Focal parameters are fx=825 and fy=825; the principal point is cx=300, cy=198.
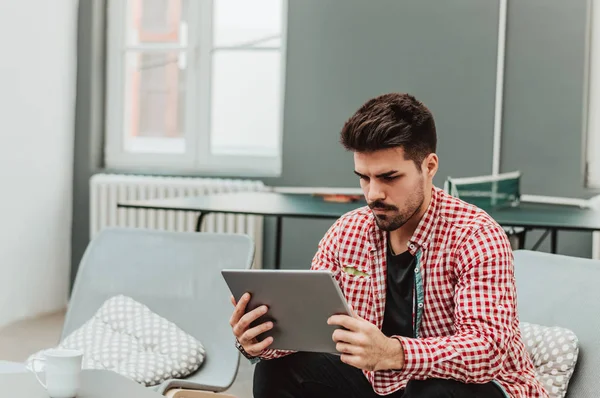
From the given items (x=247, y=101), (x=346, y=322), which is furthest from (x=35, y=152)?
(x=346, y=322)

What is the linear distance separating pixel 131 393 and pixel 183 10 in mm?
4318

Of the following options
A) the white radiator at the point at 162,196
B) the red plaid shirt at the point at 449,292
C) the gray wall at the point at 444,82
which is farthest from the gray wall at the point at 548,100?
the red plaid shirt at the point at 449,292

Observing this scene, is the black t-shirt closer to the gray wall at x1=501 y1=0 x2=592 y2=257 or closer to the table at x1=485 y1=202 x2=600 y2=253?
the table at x1=485 y1=202 x2=600 y2=253

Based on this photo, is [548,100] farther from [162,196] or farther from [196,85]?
[162,196]

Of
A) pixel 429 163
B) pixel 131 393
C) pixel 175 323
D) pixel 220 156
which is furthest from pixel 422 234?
pixel 220 156

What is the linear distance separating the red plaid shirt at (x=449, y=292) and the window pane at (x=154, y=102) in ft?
12.3

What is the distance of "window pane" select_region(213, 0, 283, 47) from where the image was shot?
550 centimetres

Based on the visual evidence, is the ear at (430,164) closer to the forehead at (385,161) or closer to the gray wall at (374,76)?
the forehead at (385,161)

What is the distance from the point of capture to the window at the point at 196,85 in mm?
5523

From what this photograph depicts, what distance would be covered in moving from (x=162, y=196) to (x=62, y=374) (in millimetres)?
3799

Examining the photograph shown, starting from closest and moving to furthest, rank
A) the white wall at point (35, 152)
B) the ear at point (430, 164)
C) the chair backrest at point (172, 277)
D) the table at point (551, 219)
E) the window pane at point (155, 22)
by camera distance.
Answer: the ear at point (430, 164), the chair backrest at point (172, 277), the table at point (551, 219), the white wall at point (35, 152), the window pane at point (155, 22)

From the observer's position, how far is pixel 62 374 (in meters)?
1.57

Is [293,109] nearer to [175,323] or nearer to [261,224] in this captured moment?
[261,224]

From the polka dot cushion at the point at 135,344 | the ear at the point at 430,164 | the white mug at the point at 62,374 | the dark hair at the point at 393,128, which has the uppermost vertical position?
the dark hair at the point at 393,128
